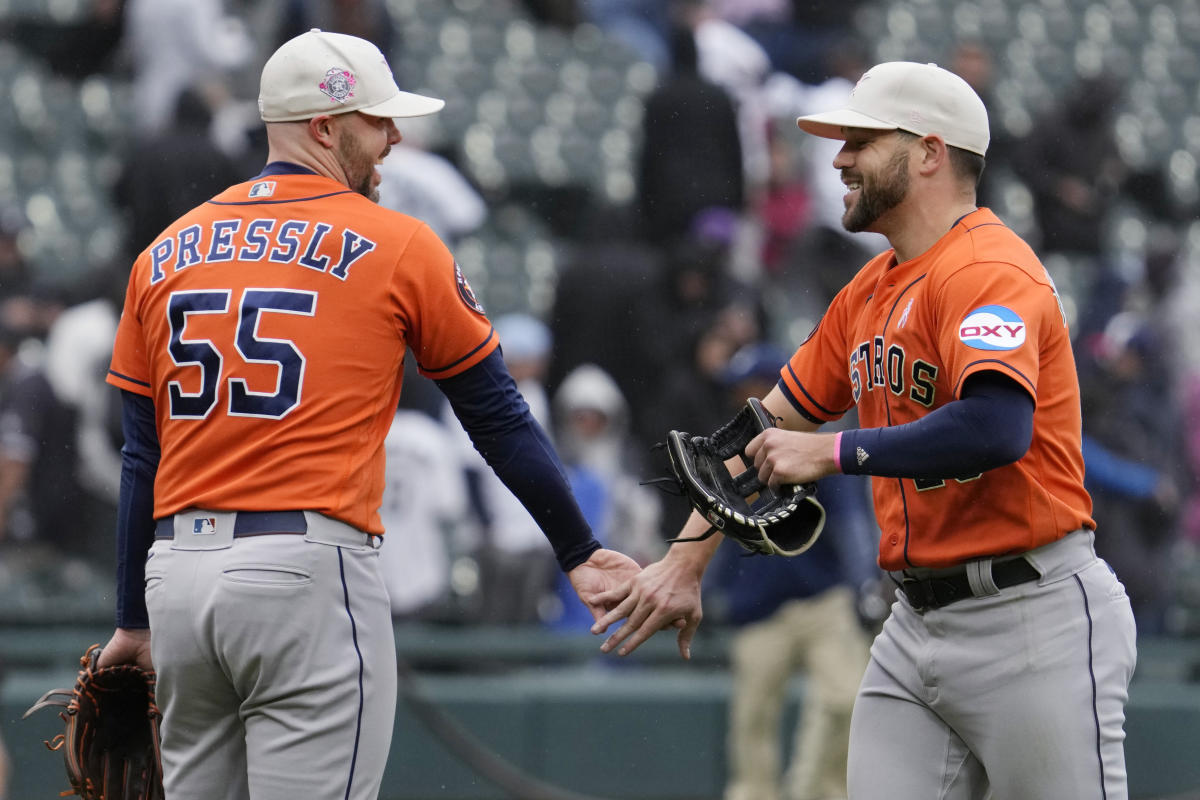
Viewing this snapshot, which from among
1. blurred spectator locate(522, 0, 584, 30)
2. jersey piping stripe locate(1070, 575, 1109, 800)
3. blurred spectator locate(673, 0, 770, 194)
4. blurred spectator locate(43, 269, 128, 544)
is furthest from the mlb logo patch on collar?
blurred spectator locate(522, 0, 584, 30)

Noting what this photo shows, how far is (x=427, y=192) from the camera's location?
8.31m

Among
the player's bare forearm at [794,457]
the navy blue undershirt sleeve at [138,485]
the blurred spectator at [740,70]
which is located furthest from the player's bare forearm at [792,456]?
the blurred spectator at [740,70]

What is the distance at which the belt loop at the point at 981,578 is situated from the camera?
11.1 ft

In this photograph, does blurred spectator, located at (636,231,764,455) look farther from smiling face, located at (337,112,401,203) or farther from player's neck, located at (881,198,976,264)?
smiling face, located at (337,112,401,203)

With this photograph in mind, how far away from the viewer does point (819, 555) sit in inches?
274

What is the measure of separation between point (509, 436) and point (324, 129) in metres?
0.75

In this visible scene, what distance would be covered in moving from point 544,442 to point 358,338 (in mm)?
521

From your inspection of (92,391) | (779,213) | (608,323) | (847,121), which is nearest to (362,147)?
(847,121)

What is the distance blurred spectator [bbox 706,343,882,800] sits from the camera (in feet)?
22.3

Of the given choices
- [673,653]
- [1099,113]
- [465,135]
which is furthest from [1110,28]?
[673,653]

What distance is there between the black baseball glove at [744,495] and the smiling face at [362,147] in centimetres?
90

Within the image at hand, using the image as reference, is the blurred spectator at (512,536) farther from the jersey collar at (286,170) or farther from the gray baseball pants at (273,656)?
the gray baseball pants at (273,656)

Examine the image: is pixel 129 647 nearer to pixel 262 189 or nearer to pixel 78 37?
pixel 262 189

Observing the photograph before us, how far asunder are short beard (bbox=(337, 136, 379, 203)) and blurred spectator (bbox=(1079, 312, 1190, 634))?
485 cm
